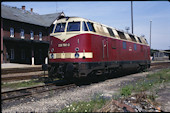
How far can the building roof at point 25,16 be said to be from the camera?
96.9 feet

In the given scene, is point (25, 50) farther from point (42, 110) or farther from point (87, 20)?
point (42, 110)

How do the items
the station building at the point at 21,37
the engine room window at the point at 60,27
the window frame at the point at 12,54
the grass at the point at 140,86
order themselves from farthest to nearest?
the window frame at the point at 12,54, the station building at the point at 21,37, the engine room window at the point at 60,27, the grass at the point at 140,86

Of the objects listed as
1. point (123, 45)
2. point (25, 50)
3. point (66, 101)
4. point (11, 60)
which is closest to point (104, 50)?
point (123, 45)

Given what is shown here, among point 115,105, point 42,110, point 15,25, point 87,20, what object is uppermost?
point 15,25

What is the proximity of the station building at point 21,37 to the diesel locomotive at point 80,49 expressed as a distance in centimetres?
1858

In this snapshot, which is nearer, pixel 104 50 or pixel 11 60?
pixel 104 50

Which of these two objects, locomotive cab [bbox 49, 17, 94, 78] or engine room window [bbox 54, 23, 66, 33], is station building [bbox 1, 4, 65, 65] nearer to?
engine room window [bbox 54, 23, 66, 33]

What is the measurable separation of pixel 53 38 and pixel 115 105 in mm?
7117

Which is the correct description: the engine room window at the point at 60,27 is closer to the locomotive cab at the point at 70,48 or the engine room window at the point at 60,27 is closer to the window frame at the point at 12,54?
the locomotive cab at the point at 70,48

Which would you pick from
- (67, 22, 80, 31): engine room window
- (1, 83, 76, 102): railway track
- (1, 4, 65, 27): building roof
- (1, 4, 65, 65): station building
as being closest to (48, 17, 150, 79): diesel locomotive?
(67, 22, 80, 31): engine room window

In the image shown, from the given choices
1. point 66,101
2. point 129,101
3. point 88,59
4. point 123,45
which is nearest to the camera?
point 129,101

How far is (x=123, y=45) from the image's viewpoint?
1419cm

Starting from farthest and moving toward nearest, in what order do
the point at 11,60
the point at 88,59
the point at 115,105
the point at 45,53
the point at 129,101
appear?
the point at 45,53 → the point at 11,60 → the point at 88,59 → the point at 129,101 → the point at 115,105

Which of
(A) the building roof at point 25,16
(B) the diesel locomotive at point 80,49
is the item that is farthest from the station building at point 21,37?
(B) the diesel locomotive at point 80,49
